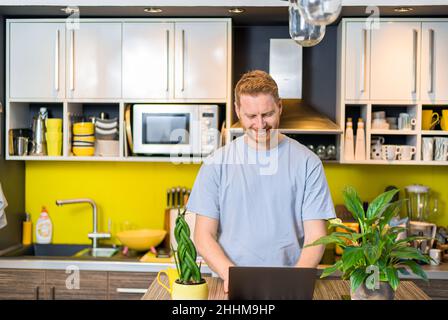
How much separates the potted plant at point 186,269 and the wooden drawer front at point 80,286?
1433 mm

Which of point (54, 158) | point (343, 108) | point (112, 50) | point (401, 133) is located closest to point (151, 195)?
point (54, 158)

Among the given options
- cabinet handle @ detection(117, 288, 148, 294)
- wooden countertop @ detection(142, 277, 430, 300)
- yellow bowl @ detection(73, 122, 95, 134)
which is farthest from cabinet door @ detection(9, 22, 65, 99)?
wooden countertop @ detection(142, 277, 430, 300)

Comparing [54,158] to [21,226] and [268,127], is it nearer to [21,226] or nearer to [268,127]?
[21,226]

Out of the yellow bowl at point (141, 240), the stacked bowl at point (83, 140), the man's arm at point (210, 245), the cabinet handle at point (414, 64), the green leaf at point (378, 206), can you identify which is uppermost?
the cabinet handle at point (414, 64)

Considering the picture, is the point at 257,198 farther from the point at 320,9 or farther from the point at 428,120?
the point at 428,120

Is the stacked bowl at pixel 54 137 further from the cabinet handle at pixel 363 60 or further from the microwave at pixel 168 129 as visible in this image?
the cabinet handle at pixel 363 60

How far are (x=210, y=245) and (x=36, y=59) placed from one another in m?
1.54

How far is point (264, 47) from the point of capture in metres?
3.10

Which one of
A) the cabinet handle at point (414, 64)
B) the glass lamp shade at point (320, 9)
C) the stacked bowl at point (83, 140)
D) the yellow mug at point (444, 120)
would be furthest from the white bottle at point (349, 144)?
the glass lamp shade at point (320, 9)

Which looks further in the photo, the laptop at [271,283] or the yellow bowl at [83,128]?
the yellow bowl at [83,128]

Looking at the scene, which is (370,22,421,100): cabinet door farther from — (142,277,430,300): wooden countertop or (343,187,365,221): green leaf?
(343,187,365,221): green leaf

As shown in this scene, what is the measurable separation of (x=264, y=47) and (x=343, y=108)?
53cm

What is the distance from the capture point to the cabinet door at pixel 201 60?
2883 mm

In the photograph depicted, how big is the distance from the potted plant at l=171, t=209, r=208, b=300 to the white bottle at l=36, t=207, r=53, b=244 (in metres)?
1.94
